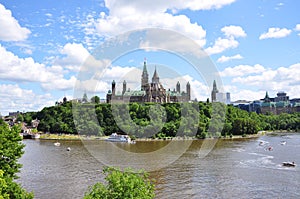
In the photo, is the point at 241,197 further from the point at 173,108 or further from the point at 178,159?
the point at 173,108

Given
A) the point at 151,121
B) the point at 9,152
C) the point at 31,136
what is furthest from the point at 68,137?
the point at 9,152

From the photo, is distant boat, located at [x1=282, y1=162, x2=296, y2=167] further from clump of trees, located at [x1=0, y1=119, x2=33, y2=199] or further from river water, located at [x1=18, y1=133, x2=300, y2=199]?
clump of trees, located at [x1=0, y1=119, x2=33, y2=199]

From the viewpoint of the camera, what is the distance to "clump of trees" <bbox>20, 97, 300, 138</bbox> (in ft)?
307

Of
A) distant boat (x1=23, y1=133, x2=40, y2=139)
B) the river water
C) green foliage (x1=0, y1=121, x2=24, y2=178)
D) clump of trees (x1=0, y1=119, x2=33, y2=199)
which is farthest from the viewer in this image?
distant boat (x1=23, y1=133, x2=40, y2=139)

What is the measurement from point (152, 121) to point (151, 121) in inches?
14.3

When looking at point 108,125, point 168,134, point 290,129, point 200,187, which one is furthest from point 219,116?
point 200,187

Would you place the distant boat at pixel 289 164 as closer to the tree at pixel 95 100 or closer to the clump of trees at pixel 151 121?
the clump of trees at pixel 151 121

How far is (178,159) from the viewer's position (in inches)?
2003

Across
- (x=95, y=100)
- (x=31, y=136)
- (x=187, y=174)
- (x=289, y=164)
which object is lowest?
(x=187, y=174)

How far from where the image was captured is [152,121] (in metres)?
98.3

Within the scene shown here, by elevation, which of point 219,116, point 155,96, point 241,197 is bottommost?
point 241,197

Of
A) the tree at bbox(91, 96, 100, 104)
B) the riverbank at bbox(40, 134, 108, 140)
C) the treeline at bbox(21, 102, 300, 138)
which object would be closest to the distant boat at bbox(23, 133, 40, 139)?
the riverbank at bbox(40, 134, 108, 140)

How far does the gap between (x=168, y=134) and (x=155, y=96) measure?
47.8 m

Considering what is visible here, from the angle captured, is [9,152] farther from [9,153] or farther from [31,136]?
[31,136]
